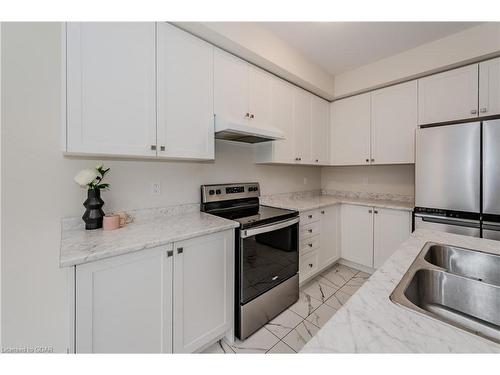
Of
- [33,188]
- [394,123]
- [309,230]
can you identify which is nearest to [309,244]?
[309,230]

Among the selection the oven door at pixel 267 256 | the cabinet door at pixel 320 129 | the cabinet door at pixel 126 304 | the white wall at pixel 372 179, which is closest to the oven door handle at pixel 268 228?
the oven door at pixel 267 256

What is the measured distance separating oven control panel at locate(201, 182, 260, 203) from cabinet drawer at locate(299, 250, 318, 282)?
0.87 meters

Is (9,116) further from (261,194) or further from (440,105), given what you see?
(440,105)

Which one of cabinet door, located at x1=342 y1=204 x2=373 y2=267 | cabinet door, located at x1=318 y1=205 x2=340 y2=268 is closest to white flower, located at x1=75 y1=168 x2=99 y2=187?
cabinet door, located at x1=318 y1=205 x2=340 y2=268

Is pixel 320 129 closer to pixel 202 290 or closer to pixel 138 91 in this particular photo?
pixel 138 91

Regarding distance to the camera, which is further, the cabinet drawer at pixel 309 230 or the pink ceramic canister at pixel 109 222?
the cabinet drawer at pixel 309 230

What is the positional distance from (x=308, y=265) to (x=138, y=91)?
2235 millimetres

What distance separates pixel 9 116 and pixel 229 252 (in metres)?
1.55

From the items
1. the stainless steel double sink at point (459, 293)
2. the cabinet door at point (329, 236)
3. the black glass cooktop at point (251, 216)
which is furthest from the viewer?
the cabinet door at point (329, 236)

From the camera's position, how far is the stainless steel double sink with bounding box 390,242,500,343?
2.50 feet

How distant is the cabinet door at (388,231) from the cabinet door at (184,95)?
6.84 ft

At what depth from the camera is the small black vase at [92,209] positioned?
1.35 m

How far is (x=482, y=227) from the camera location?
1.75 meters

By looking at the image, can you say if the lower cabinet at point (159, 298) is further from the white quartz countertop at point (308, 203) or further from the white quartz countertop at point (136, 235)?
the white quartz countertop at point (308, 203)
